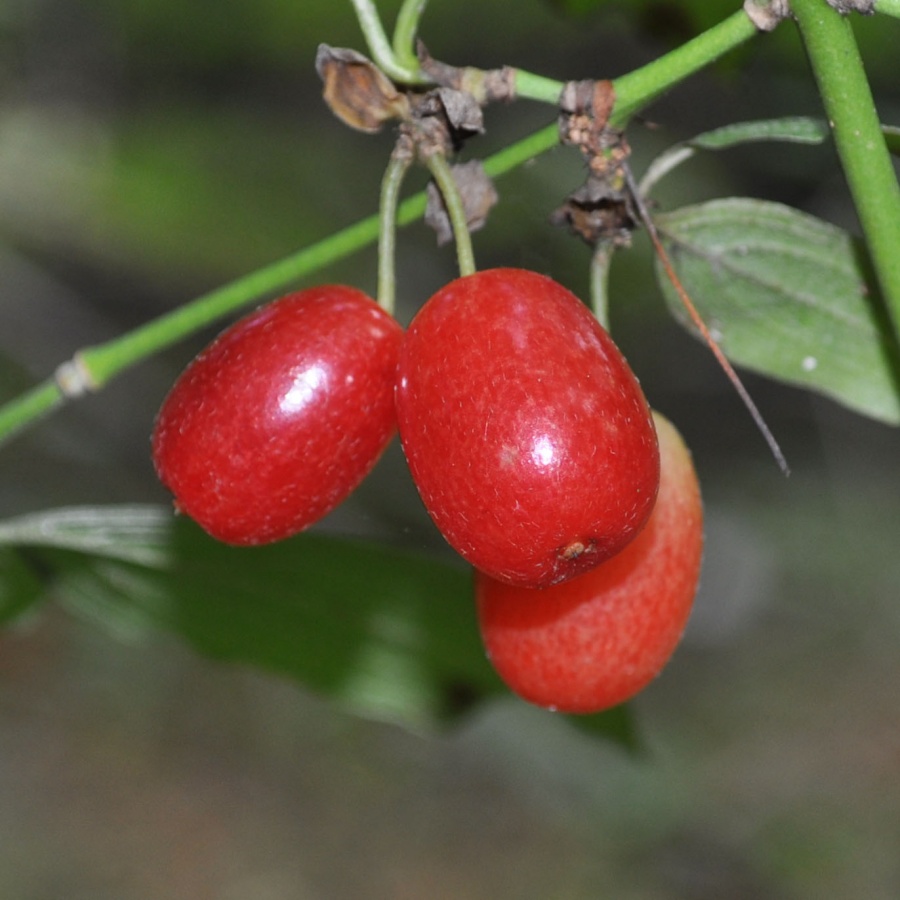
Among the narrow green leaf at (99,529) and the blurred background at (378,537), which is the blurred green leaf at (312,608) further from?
the blurred background at (378,537)

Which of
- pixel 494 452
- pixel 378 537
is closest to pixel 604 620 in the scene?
pixel 494 452

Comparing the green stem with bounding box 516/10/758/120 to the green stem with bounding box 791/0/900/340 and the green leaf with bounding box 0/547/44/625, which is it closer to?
the green stem with bounding box 791/0/900/340

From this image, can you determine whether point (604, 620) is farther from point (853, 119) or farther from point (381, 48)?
point (381, 48)

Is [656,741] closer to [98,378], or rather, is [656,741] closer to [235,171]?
[235,171]

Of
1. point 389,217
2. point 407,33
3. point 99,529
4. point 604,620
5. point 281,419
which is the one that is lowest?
point 604,620

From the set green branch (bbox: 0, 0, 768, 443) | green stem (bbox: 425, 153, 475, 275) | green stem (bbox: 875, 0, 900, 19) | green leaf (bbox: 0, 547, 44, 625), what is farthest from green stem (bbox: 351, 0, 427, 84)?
green leaf (bbox: 0, 547, 44, 625)

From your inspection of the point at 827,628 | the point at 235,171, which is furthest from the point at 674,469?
the point at 827,628
